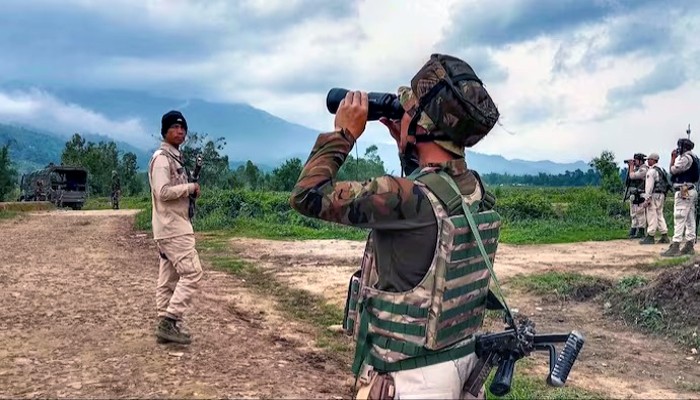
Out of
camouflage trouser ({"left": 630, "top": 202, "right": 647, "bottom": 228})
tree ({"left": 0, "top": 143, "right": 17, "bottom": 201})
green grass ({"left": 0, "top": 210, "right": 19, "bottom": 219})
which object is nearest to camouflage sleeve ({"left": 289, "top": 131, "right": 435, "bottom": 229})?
camouflage trouser ({"left": 630, "top": 202, "right": 647, "bottom": 228})

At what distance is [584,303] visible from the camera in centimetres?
781

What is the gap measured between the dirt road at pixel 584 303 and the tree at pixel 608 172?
60.5 feet

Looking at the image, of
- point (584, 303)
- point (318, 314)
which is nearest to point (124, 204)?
point (318, 314)

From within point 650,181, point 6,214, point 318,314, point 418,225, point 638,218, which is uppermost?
point 650,181

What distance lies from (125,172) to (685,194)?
187 ft

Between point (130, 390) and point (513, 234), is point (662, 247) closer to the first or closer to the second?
point (513, 234)

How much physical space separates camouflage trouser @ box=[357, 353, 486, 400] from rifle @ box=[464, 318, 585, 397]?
0.12 metres

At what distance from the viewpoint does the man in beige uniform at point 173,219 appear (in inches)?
205

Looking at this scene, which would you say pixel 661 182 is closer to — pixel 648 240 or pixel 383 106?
pixel 648 240

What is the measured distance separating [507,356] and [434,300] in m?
0.44

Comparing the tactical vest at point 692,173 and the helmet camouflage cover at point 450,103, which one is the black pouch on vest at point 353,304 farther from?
the tactical vest at point 692,173

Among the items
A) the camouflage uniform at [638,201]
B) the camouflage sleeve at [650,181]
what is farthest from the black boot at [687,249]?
the camouflage uniform at [638,201]

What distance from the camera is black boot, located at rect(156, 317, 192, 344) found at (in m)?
5.44

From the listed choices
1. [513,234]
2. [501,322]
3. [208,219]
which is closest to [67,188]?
[208,219]
